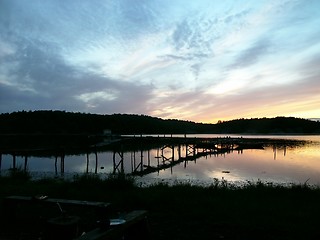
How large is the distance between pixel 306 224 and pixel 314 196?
418cm

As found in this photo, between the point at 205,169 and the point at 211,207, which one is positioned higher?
the point at 211,207

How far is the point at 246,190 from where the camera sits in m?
11.6

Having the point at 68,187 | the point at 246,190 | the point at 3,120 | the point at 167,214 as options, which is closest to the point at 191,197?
the point at 167,214

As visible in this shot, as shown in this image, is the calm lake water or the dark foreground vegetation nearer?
the dark foreground vegetation

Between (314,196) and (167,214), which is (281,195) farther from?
(167,214)

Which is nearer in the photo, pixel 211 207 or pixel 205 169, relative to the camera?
pixel 211 207

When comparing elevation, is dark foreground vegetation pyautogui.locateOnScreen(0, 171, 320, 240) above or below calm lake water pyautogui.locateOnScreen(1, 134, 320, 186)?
above

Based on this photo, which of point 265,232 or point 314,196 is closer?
point 265,232

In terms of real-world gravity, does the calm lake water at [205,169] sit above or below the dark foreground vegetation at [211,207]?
below

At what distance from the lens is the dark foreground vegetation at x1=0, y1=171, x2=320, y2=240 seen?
256 inches

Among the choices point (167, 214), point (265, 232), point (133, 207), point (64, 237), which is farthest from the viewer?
point (133, 207)

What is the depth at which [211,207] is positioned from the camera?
8508 mm

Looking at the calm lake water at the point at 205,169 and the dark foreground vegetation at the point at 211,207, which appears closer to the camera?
the dark foreground vegetation at the point at 211,207

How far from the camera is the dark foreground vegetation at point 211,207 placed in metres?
6.51
